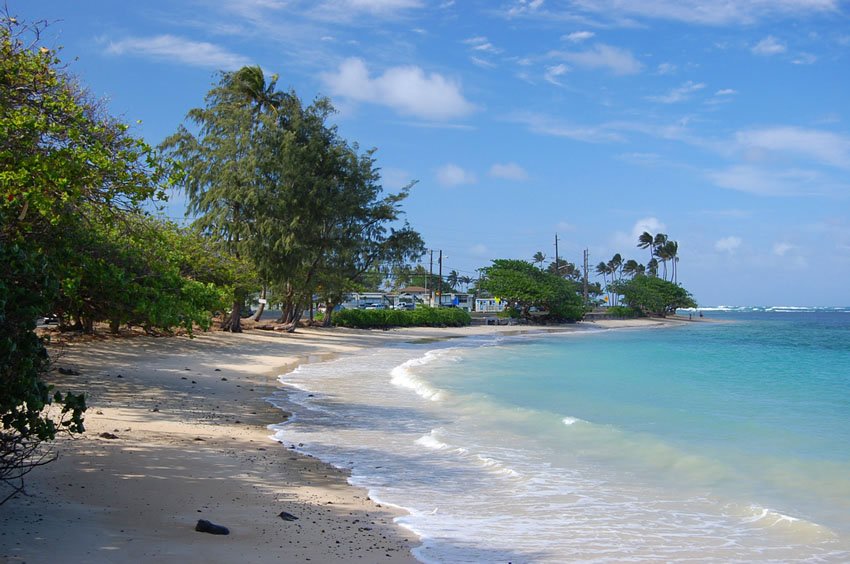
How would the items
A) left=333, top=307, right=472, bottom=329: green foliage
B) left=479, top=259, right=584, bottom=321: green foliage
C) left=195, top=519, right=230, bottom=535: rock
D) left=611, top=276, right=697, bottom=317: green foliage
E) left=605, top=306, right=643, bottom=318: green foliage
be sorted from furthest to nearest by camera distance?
1. left=611, top=276, right=697, bottom=317: green foliage
2. left=605, top=306, right=643, bottom=318: green foliage
3. left=479, top=259, right=584, bottom=321: green foliage
4. left=333, top=307, right=472, bottom=329: green foliage
5. left=195, top=519, right=230, bottom=535: rock

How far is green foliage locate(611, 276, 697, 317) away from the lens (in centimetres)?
9656

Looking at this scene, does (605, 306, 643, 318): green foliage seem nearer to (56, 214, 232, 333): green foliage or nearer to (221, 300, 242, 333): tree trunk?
(221, 300, 242, 333): tree trunk

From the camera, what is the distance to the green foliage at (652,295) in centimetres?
9656

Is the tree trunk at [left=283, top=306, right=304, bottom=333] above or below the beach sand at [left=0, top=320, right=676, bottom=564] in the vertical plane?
above

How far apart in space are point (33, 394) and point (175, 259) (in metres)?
10.2

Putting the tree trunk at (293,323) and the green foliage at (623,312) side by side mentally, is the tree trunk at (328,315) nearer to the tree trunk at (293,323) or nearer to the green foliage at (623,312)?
the tree trunk at (293,323)

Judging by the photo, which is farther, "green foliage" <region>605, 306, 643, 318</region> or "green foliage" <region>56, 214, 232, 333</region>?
"green foliage" <region>605, 306, 643, 318</region>

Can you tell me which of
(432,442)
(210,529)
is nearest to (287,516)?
(210,529)

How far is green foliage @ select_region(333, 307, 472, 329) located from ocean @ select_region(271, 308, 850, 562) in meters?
26.2

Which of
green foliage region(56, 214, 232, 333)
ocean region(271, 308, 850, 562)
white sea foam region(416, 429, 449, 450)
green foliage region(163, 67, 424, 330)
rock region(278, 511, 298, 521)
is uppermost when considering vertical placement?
green foliage region(163, 67, 424, 330)

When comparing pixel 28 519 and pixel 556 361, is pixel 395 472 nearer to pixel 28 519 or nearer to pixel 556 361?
pixel 28 519

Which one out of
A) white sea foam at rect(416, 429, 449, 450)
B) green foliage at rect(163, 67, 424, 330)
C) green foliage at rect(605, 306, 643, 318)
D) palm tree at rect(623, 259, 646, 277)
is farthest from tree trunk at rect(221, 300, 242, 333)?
palm tree at rect(623, 259, 646, 277)

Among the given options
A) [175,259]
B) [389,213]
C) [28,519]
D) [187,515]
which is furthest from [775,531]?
[389,213]

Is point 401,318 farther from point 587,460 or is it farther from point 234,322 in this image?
point 587,460
